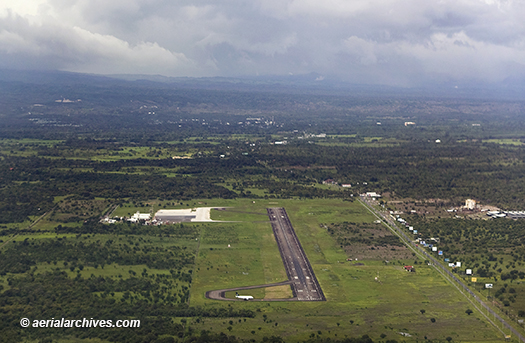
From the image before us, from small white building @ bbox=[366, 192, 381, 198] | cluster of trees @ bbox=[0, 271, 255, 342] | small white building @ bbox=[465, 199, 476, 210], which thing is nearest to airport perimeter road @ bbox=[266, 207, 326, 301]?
cluster of trees @ bbox=[0, 271, 255, 342]

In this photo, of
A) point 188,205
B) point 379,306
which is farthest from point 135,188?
point 379,306

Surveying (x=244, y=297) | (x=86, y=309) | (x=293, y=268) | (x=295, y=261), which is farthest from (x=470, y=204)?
(x=86, y=309)

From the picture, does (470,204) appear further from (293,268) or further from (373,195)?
(293,268)

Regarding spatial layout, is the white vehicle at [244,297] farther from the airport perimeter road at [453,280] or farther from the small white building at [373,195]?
the small white building at [373,195]

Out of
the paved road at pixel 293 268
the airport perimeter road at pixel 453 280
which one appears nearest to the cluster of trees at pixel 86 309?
the paved road at pixel 293 268

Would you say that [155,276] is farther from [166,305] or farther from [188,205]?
[188,205]
